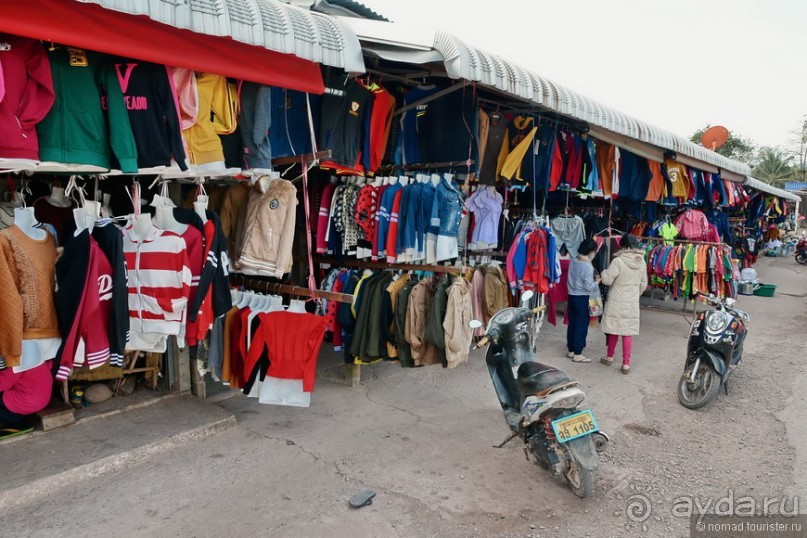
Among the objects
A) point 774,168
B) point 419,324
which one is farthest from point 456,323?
point 774,168

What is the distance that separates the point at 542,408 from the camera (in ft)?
12.2

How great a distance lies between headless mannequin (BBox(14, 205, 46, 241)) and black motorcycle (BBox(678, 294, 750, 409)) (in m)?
5.98

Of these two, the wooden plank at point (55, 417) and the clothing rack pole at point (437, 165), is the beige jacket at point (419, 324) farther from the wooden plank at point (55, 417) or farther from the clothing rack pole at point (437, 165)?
the wooden plank at point (55, 417)

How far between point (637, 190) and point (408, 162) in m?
4.91

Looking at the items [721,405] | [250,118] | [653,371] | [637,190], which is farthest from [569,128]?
[250,118]

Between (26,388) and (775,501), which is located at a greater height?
(26,388)

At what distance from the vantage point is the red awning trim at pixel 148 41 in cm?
244

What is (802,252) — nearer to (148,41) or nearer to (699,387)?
(699,387)

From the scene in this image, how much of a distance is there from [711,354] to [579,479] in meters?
2.88

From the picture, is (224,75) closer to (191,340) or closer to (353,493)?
(191,340)

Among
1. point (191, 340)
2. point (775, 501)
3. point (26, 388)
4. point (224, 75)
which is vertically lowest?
point (775, 501)

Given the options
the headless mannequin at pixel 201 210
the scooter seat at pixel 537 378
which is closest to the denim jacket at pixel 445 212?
the scooter seat at pixel 537 378

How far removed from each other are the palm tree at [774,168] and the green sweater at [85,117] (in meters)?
49.4

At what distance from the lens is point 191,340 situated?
3.71 metres
